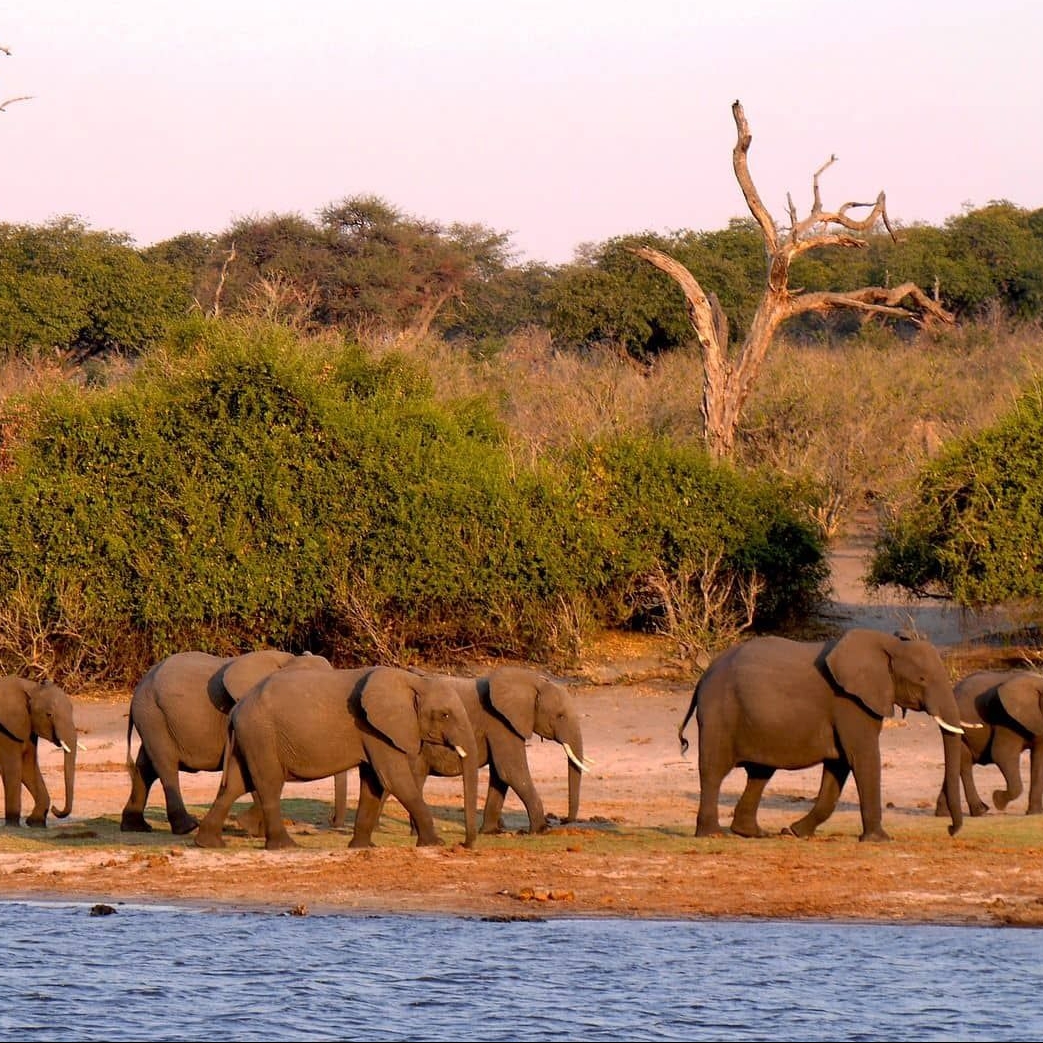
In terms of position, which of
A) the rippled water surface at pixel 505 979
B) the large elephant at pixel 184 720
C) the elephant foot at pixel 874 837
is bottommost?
the rippled water surface at pixel 505 979

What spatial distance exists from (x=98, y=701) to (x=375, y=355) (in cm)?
740

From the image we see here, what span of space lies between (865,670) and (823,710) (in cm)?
40

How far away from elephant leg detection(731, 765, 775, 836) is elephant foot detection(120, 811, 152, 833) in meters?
4.24

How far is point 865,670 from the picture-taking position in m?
12.8

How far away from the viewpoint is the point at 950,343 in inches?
1799

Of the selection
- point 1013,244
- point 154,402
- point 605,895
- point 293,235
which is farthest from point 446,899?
point 1013,244

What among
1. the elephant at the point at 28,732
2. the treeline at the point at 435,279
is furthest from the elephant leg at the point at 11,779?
the treeline at the point at 435,279

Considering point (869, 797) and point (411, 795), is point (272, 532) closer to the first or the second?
point (411, 795)

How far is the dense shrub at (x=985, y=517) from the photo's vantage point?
20.4m

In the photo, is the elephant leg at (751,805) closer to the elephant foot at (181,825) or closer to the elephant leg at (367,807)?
the elephant leg at (367,807)

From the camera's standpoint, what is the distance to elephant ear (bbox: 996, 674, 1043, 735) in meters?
13.8

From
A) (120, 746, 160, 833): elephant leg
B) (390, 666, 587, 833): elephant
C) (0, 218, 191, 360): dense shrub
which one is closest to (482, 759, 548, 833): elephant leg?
(390, 666, 587, 833): elephant

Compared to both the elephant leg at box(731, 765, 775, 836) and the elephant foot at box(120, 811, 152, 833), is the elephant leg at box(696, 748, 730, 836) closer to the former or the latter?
the elephant leg at box(731, 765, 775, 836)

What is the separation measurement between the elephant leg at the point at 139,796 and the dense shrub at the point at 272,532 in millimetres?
7049
